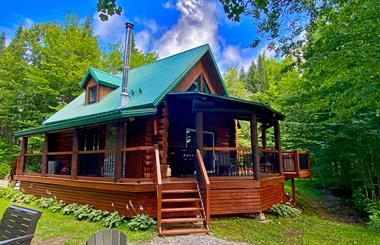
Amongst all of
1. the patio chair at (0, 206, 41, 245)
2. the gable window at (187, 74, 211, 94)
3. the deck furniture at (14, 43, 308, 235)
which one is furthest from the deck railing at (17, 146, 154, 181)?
the patio chair at (0, 206, 41, 245)

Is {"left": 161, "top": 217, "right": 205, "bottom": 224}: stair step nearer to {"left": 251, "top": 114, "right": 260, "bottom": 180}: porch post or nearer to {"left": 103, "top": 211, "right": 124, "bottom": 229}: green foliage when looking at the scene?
{"left": 103, "top": 211, "right": 124, "bottom": 229}: green foliage

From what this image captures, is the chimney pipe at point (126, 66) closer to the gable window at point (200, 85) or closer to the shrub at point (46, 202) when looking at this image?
the gable window at point (200, 85)

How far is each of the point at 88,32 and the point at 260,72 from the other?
2611 cm

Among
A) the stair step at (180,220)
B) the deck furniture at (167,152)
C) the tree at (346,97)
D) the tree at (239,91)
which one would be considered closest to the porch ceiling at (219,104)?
the deck furniture at (167,152)

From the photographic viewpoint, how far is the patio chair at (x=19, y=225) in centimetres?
328

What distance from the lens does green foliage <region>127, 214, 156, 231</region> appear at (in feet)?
23.0

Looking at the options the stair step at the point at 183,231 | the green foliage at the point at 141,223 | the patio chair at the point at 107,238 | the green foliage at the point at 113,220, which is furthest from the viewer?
the green foliage at the point at 113,220

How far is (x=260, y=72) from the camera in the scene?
40.7 meters

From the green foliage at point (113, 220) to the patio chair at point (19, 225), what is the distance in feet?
12.6

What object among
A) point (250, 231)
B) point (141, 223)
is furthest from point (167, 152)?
point (250, 231)

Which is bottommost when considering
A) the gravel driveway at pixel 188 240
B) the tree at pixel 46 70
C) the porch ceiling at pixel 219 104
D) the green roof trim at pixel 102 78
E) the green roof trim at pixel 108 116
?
the gravel driveway at pixel 188 240

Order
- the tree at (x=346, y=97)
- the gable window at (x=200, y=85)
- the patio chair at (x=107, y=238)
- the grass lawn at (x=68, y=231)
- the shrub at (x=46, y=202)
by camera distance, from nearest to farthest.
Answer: the patio chair at (x=107, y=238) < the grass lawn at (x=68, y=231) < the tree at (x=346, y=97) < the shrub at (x=46, y=202) < the gable window at (x=200, y=85)

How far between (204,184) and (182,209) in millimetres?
1091

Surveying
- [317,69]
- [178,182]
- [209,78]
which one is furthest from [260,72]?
[178,182]
